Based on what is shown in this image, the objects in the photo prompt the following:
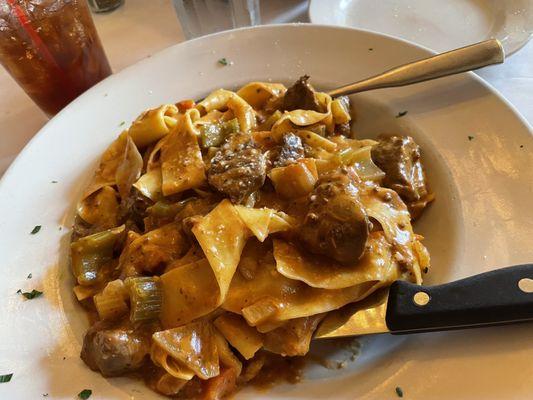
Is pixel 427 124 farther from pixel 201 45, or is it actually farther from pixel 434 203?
pixel 201 45

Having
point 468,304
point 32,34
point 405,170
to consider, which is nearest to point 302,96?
point 405,170

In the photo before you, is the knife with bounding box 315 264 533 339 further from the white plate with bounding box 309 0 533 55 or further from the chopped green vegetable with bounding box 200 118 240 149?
the white plate with bounding box 309 0 533 55

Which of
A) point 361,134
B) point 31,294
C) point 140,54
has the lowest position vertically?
point 361,134

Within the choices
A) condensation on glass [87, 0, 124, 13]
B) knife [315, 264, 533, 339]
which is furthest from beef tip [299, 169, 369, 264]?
condensation on glass [87, 0, 124, 13]

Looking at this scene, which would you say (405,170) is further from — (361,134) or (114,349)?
(114,349)

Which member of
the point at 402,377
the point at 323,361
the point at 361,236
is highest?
the point at 361,236

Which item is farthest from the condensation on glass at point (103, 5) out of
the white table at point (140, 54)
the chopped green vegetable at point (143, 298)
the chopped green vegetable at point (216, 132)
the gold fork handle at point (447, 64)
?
the chopped green vegetable at point (143, 298)

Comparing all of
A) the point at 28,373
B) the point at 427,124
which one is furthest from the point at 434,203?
the point at 28,373
